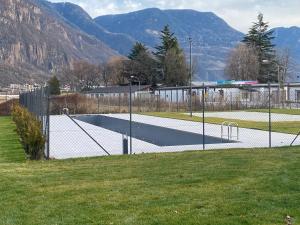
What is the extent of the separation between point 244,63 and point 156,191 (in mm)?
95985

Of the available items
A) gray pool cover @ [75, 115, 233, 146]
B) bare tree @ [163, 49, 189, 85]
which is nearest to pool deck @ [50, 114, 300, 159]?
gray pool cover @ [75, 115, 233, 146]

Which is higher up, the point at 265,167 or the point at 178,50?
the point at 178,50

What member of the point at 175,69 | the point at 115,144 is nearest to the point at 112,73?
the point at 175,69

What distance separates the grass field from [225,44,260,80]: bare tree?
8780 cm

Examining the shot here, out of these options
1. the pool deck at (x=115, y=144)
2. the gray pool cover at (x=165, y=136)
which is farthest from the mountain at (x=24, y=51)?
the pool deck at (x=115, y=144)

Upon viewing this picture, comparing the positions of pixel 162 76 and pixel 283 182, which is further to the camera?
pixel 162 76

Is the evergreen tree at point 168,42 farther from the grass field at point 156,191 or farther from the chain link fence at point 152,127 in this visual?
the grass field at point 156,191

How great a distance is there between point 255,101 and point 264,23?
43191 mm

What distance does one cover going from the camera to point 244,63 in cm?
10306

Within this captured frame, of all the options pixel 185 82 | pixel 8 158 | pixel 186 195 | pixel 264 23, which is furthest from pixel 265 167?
pixel 264 23

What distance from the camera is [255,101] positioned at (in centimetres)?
6419

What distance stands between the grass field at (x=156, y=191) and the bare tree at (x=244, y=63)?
288 ft

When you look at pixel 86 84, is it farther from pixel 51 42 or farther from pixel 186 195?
pixel 186 195

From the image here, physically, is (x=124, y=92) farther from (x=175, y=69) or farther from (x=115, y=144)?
(x=115, y=144)
